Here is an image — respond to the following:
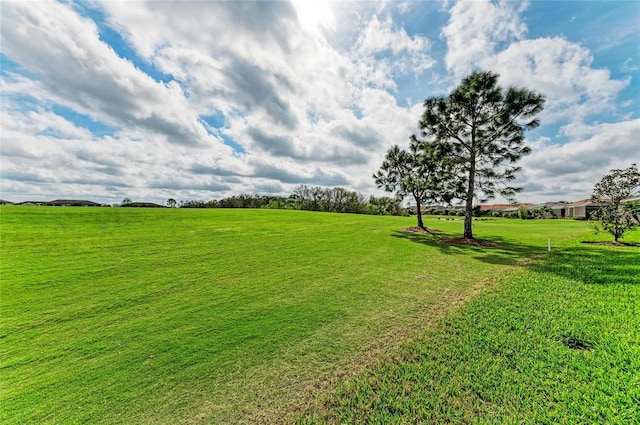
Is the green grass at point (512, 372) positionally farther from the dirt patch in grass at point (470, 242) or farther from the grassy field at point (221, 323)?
the dirt patch in grass at point (470, 242)

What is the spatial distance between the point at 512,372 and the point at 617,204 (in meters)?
22.9

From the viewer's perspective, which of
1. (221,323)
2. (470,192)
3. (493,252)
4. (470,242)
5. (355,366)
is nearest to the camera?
(355,366)

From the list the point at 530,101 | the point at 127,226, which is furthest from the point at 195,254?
the point at 530,101

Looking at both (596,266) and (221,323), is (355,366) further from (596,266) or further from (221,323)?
(596,266)

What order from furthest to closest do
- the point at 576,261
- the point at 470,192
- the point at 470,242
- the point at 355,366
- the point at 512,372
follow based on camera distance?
the point at 470,192
the point at 470,242
the point at 576,261
the point at 355,366
the point at 512,372

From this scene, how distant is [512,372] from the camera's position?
3.54 m

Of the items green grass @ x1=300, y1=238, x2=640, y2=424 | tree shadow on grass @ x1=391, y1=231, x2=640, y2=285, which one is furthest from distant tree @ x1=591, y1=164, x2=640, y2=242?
green grass @ x1=300, y1=238, x2=640, y2=424

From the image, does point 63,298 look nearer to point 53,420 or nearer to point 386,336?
point 53,420

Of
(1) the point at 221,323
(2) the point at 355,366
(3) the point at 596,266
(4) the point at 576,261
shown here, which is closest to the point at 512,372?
(2) the point at 355,366

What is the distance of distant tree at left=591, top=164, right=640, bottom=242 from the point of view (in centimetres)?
1535

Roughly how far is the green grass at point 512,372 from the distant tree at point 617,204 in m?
14.7

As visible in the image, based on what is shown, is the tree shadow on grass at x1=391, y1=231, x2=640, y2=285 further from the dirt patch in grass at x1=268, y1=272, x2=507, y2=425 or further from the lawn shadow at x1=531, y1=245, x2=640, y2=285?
the dirt patch in grass at x1=268, y1=272, x2=507, y2=425

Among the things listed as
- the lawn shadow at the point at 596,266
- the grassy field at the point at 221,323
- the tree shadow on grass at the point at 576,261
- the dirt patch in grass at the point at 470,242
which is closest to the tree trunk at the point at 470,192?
the dirt patch in grass at the point at 470,242

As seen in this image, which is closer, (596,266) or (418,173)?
(596,266)
